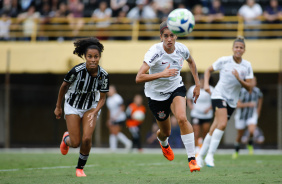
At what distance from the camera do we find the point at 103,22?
2183cm

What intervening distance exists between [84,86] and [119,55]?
1318 cm

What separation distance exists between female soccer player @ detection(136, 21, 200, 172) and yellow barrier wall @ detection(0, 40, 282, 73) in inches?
454

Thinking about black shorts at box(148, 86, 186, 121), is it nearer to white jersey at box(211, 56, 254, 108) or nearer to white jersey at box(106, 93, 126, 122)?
white jersey at box(211, 56, 254, 108)

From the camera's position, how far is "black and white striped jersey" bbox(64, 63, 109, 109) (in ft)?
27.7

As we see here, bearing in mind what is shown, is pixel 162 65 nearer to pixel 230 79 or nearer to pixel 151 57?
pixel 151 57

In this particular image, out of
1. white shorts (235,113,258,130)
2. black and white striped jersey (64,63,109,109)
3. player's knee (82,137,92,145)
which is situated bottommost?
white shorts (235,113,258,130)

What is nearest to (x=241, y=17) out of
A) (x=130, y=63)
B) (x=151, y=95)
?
(x=130, y=63)

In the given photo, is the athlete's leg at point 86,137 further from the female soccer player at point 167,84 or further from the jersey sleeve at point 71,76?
the female soccer player at point 167,84

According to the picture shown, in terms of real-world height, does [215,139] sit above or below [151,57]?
below

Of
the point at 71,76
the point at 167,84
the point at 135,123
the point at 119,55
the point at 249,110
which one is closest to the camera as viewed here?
the point at 71,76

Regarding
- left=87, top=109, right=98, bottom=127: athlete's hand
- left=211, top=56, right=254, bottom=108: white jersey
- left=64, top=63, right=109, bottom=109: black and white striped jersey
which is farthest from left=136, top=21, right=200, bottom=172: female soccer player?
left=211, top=56, right=254, bottom=108: white jersey

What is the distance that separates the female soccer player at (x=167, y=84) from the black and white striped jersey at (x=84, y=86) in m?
0.73

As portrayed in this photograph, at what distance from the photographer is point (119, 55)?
21.7 meters

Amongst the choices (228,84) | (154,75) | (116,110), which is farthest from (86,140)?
(116,110)
